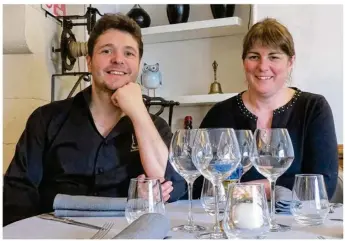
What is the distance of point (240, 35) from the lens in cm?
268

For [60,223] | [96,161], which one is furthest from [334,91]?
[60,223]

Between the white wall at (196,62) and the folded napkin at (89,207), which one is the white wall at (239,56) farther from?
the folded napkin at (89,207)

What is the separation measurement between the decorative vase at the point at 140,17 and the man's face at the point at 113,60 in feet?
4.22

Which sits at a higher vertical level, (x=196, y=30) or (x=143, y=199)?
(x=196, y=30)

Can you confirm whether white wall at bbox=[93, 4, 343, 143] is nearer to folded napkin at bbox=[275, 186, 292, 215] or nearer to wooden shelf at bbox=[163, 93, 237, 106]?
wooden shelf at bbox=[163, 93, 237, 106]

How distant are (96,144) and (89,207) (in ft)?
1.36

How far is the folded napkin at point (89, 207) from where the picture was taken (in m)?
0.90

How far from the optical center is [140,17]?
8.91 feet

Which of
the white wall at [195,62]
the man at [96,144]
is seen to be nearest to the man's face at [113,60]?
the man at [96,144]

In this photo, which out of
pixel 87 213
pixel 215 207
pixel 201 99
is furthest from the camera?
pixel 201 99

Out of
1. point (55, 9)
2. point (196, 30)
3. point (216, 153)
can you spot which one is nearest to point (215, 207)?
point (216, 153)

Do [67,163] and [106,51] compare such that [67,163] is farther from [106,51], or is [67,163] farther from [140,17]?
[140,17]

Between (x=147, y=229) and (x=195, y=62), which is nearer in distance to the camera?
(x=147, y=229)

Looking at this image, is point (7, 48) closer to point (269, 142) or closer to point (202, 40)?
point (202, 40)
